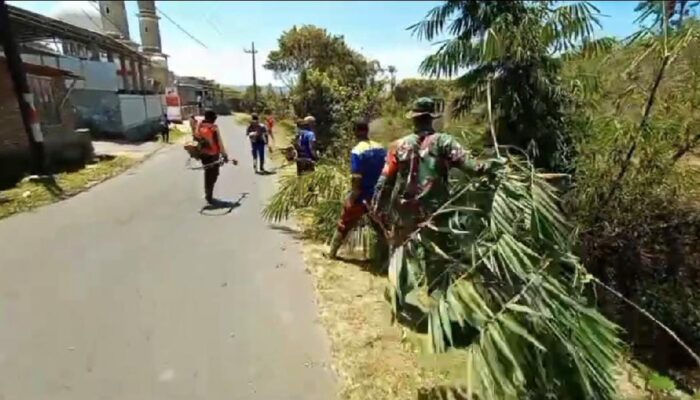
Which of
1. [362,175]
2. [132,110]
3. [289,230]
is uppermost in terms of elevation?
[362,175]

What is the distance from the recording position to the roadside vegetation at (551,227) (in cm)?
258

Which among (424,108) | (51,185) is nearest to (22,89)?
(51,185)

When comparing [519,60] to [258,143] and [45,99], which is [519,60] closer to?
[258,143]

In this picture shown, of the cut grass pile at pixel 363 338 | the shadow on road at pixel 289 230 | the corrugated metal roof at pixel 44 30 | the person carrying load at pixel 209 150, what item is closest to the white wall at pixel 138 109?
the corrugated metal roof at pixel 44 30

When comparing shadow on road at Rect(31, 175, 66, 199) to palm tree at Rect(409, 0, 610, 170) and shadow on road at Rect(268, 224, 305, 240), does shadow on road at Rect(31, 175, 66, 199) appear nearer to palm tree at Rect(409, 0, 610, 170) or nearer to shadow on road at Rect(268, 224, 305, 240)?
shadow on road at Rect(268, 224, 305, 240)

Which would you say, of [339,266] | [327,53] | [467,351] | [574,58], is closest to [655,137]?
[574,58]

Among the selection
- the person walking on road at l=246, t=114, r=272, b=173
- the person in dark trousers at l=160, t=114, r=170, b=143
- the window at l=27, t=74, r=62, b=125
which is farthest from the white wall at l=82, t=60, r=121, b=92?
the person walking on road at l=246, t=114, r=272, b=173

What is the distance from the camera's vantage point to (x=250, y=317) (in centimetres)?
408

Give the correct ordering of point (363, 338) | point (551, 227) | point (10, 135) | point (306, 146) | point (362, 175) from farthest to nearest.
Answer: point (10, 135) → point (306, 146) → point (362, 175) → point (363, 338) → point (551, 227)

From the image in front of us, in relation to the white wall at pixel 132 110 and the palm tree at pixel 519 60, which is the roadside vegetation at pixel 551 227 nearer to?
the palm tree at pixel 519 60

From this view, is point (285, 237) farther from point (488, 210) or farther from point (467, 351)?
point (467, 351)

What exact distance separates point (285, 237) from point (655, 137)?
13.4ft

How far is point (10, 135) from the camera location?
40.4ft

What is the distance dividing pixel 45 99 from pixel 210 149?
32.4 ft
